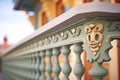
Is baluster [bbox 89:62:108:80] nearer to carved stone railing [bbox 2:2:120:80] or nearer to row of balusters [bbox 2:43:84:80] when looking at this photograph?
carved stone railing [bbox 2:2:120:80]

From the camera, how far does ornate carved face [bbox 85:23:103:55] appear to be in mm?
1155

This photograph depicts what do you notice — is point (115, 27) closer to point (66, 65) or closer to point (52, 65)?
point (66, 65)


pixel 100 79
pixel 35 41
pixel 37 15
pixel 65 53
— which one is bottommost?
pixel 100 79

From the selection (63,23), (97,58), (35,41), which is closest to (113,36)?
(97,58)

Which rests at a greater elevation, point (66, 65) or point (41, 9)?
point (41, 9)

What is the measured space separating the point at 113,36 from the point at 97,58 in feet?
0.38

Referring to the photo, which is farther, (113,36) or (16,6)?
(16,6)

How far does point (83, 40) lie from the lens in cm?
126

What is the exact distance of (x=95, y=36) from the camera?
117cm

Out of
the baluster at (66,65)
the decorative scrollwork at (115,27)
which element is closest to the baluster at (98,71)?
the decorative scrollwork at (115,27)

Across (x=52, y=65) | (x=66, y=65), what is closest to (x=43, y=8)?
(x=52, y=65)

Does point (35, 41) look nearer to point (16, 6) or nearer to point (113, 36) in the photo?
point (113, 36)

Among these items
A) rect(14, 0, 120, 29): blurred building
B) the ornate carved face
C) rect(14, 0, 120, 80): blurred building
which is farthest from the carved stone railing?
rect(14, 0, 120, 29): blurred building

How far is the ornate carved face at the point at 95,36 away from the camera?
1.15 m
